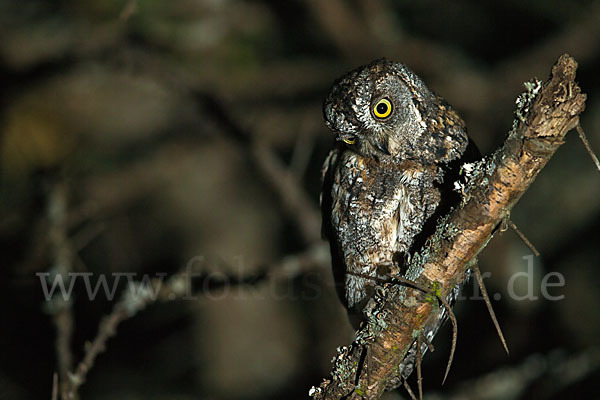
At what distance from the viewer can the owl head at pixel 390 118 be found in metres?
2.63

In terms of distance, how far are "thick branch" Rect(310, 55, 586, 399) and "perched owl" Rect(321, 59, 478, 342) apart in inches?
22.0

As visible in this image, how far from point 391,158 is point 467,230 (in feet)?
2.96

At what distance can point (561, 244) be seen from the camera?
217 inches

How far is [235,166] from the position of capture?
647 cm

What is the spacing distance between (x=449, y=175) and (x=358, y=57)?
9.75 feet

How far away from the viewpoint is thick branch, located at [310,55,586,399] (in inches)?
63.5

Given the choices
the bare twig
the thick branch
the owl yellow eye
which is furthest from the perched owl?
the bare twig

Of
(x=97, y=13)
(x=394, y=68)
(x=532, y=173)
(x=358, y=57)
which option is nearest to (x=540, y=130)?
(x=532, y=173)

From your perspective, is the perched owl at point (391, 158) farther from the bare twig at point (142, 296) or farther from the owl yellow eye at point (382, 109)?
the bare twig at point (142, 296)

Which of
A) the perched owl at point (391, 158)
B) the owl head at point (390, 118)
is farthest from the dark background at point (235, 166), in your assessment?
the owl head at point (390, 118)

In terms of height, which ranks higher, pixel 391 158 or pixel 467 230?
pixel 391 158

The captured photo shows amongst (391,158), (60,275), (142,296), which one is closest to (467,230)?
(391,158)

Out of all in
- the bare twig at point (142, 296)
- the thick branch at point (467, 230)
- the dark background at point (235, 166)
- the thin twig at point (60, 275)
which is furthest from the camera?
the dark background at point (235, 166)

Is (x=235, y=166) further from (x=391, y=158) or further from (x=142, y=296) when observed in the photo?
(x=391, y=158)
